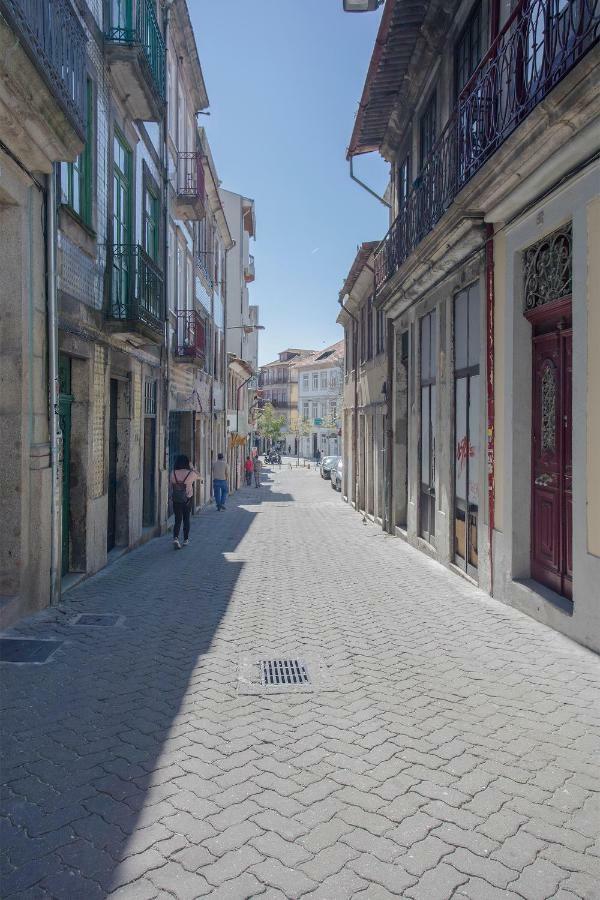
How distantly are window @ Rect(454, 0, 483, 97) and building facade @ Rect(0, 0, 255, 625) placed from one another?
443 centimetres

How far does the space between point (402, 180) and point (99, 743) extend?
Answer: 1261cm

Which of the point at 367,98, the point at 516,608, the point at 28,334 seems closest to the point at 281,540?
the point at 516,608

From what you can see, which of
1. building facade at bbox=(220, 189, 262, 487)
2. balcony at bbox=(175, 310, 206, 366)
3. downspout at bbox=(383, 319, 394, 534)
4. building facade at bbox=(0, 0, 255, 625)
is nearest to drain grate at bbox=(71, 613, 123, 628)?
building facade at bbox=(0, 0, 255, 625)

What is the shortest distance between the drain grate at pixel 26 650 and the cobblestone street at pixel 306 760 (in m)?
0.13

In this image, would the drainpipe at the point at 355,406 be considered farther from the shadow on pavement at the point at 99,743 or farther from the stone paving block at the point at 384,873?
the stone paving block at the point at 384,873

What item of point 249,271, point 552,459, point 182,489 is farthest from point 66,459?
point 249,271

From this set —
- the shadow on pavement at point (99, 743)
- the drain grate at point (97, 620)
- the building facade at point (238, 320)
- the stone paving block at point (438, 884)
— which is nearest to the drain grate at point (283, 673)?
the shadow on pavement at point (99, 743)

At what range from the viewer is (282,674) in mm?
5133

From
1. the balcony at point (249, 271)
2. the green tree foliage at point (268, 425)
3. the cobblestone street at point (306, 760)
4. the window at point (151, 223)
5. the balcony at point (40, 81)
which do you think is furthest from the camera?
the green tree foliage at point (268, 425)

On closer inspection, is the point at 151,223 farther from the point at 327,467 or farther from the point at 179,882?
the point at 327,467

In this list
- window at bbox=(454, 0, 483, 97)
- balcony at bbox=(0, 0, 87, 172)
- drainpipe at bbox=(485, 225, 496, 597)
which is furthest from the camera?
window at bbox=(454, 0, 483, 97)

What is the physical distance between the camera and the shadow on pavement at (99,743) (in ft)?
9.42

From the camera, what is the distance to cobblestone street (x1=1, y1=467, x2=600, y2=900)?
2.79 m

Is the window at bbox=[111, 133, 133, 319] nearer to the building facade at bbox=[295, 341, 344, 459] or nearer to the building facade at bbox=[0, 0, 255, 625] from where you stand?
the building facade at bbox=[0, 0, 255, 625]
